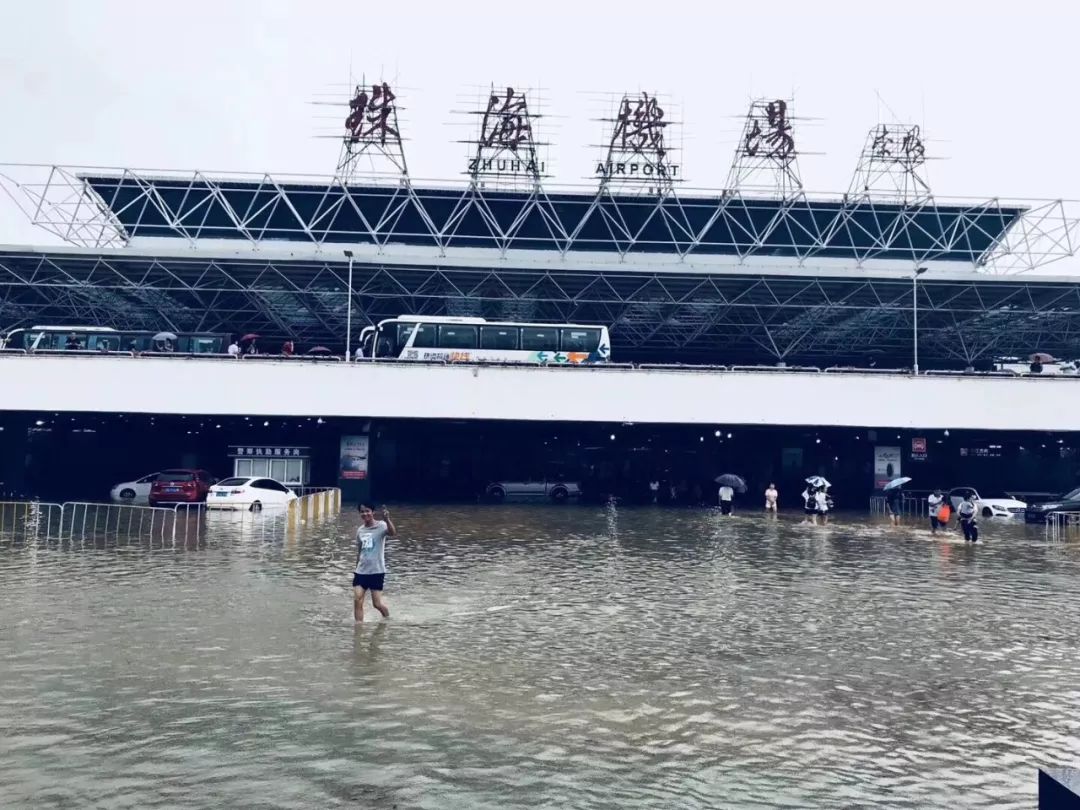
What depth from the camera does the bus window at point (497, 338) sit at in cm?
4059

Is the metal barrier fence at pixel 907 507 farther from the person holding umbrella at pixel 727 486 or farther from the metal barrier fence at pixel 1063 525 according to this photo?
the person holding umbrella at pixel 727 486

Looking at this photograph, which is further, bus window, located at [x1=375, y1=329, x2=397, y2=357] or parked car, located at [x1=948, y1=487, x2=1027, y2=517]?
bus window, located at [x1=375, y1=329, x2=397, y2=357]

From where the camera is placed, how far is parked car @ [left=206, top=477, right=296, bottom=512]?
30.6 metres

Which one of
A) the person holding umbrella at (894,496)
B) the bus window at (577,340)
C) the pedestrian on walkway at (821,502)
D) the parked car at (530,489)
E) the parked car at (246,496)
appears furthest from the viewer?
the parked car at (530,489)

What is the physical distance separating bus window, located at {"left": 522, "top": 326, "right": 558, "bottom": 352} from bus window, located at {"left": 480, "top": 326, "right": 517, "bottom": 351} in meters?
0.57

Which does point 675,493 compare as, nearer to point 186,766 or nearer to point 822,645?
point 822,645

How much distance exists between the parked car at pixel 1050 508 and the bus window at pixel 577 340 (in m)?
19.0

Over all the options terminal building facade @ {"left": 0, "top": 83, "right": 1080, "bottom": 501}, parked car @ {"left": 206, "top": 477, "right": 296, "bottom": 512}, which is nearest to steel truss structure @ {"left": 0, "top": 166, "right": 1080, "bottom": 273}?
terminal building facade @ {"left": 0, "top": 83, "right": 1080, "bottom": 501}

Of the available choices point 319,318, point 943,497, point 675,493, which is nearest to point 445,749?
point 943,497

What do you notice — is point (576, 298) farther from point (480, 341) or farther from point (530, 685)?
point (530, 685)

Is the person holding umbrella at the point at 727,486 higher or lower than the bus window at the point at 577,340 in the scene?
lower

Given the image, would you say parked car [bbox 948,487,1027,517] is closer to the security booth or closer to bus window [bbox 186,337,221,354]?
the security booth

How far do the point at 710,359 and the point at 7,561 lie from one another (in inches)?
1860

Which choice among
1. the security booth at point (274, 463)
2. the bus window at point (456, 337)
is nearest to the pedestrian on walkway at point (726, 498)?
the bus window at point (456, 337)
